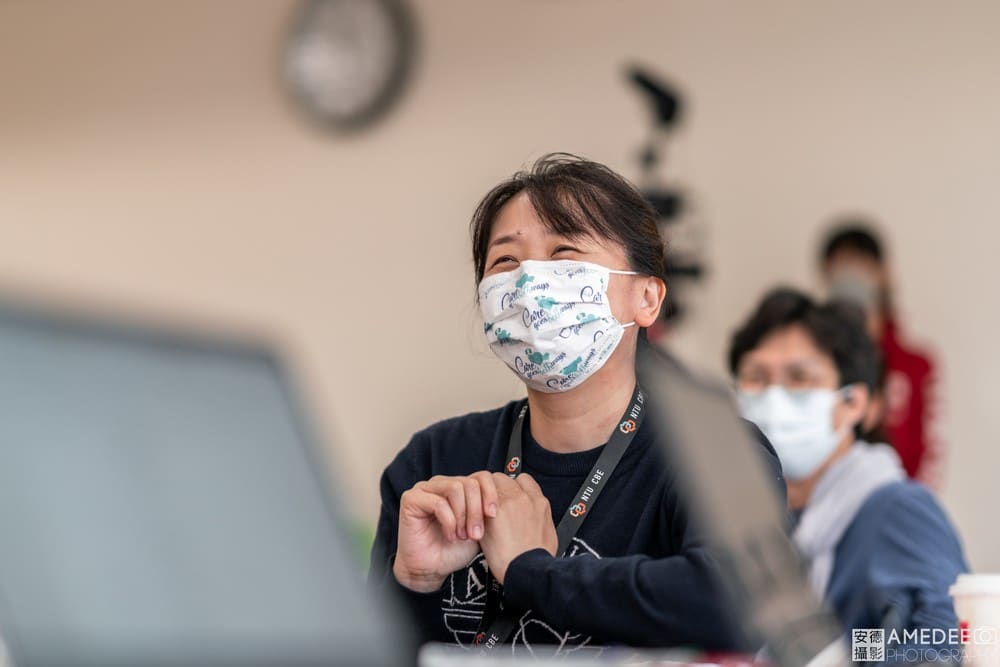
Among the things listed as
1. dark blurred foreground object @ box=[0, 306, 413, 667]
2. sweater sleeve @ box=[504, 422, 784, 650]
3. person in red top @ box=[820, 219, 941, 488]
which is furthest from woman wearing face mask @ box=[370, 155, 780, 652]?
person in red top @ box=[820, 219, 941, 488]

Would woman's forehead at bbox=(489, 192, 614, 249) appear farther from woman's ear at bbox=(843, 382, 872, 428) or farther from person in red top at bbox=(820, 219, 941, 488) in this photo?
person in red top at bbox=(820, 219, 941, 488)

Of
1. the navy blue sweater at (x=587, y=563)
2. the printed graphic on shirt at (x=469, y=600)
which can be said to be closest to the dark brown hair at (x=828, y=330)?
the navy blue sweater at (x=587, y=563)

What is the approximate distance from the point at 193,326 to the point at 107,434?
72 mm

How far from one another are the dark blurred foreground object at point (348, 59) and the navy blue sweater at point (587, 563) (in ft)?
9.98

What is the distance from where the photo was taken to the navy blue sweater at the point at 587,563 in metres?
0.97

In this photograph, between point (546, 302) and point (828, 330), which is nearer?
point (546, 302)

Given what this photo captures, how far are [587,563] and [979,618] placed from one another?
48cm

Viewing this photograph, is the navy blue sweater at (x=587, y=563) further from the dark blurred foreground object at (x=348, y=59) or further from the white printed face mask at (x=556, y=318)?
the dark blurred foreground object at (x=348, y=59)

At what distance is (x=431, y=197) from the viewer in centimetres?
403

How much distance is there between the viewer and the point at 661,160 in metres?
3.46

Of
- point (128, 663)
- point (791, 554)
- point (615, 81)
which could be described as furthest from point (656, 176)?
point (128, 663)

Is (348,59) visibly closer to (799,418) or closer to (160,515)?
(799,418)

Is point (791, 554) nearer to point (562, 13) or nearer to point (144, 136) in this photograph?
point (562, 13)

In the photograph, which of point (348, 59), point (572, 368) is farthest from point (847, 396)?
point (348, 59)
